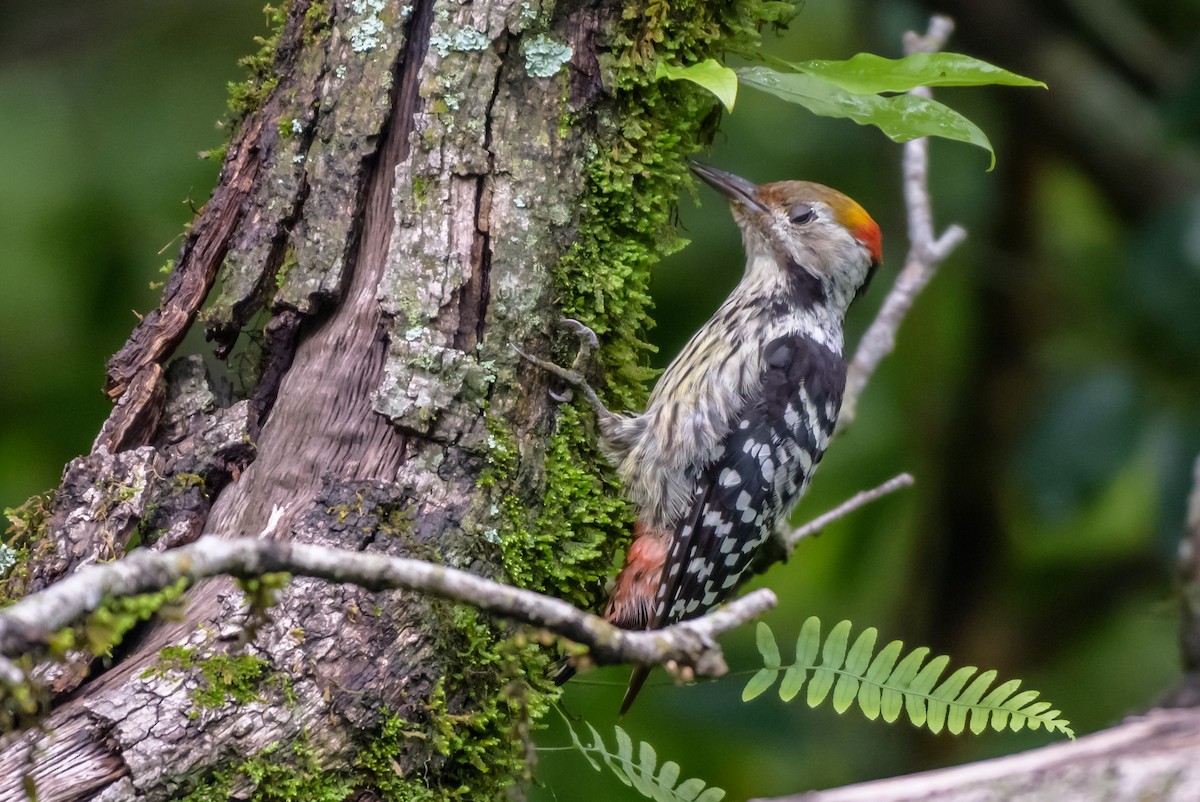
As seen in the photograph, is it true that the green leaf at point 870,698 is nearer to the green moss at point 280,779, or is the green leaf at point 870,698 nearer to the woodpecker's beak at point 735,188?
the green moss at point 280,779

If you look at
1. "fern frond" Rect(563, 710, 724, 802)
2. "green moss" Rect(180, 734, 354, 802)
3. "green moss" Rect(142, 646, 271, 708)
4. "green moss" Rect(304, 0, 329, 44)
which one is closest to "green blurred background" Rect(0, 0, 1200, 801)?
"fern frond" Rect(563, 710, 724, 802)

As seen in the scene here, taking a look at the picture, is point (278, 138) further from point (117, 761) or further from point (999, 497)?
point (999, 497)

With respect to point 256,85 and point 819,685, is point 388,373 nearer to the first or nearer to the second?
point 256,85

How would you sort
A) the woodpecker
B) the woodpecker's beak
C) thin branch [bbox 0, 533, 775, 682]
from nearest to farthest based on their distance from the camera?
1. thin branch [bbox 0, 533, 775, 682]
2. the woodpecker
3. the woodpecker's beak

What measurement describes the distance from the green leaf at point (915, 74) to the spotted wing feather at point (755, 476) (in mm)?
993

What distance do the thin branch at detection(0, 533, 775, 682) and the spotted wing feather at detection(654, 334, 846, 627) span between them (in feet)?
5.09

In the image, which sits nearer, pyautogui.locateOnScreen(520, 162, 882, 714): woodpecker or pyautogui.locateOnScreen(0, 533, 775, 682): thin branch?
pyautogui.locateOnScreen(0, 533, 775, 682): thin branch

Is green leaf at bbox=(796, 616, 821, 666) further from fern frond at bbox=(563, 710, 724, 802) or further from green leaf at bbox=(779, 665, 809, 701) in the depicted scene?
fern frond at bbox=(563, 710, 724, 802)

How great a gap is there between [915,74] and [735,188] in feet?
3.71

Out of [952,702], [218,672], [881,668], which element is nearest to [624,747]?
[881,668]

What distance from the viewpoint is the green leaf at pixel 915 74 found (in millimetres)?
2545

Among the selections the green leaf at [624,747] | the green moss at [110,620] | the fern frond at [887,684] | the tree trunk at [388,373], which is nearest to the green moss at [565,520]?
the tree trunk at [388,373]

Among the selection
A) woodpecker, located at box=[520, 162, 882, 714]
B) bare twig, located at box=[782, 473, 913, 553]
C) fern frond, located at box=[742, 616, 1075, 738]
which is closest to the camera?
fern frond, located at box=[742, 616, 1075, 738]

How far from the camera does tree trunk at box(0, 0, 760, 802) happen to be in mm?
2141
